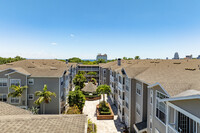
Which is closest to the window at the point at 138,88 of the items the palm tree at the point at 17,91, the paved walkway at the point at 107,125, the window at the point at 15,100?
the paved walkway at the point at 107,125

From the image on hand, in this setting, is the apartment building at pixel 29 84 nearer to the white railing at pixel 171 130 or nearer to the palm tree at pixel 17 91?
the palm tree at pixel 17 91

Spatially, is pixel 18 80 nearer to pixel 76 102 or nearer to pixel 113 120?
pixel 76 102

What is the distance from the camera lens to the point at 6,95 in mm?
23047

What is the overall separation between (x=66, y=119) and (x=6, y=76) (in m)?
23.2

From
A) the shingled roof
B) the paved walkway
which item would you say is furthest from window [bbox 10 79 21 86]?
the shingled roof

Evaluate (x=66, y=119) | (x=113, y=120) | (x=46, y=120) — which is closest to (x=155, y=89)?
(x=66, y=119)

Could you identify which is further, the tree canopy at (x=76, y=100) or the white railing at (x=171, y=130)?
the tree canopy at (x=76, y=100)

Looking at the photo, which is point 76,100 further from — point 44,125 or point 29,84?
point 44,125

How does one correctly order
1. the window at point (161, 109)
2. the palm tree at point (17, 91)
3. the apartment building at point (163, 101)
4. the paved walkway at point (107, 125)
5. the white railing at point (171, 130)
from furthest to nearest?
the palm tree at point (17, 91), the paved walkway at point (107, 125), the window at point (161, 109), the white railing at point (171, 130), the apartment building at point (163, 101)

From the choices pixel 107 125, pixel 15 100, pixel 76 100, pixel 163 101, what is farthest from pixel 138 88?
pixel 15 100

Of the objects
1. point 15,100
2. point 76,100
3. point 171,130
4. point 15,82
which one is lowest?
point 76,100

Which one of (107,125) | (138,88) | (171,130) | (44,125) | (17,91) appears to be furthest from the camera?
(17,91)

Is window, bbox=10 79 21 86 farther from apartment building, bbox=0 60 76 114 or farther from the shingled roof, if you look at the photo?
the shingled roof

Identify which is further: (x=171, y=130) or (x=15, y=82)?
(x=15, y=82)
